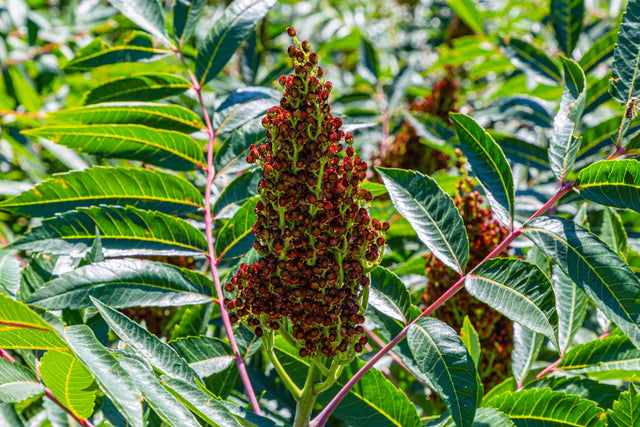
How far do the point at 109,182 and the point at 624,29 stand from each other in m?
1.31

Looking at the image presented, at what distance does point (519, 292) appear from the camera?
1121 millimetres

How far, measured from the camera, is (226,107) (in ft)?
5.96

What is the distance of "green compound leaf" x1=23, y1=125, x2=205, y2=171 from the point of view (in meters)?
1.59

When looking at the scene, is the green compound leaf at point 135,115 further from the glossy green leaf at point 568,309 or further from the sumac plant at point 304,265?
the glossy green leaf at point 568,309

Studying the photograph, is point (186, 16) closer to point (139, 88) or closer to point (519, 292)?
point (139, 88)

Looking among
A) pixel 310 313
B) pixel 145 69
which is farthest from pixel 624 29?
pixel 145 69

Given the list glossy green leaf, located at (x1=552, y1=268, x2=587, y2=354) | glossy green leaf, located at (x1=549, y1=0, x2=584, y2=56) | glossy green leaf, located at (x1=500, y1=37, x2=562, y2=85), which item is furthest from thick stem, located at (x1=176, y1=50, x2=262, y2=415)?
glossy green leaf, located at (x1=549, y1=0, x2=584, y2=56)

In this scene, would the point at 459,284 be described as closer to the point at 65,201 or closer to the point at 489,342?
the point at 489,342

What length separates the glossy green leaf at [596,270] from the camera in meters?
1.05

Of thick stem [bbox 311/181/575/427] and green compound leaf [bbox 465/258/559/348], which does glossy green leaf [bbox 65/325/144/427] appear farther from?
green compound leaf [bbox 465/258/559/348]

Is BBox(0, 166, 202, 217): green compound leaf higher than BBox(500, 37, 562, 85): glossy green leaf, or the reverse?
BBox(500, 37, 562, 85): glossy green leaf

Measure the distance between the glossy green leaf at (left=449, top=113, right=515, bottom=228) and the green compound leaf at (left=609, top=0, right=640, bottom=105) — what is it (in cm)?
31

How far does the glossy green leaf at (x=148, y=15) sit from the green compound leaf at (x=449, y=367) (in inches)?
52.6

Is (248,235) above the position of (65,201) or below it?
below
